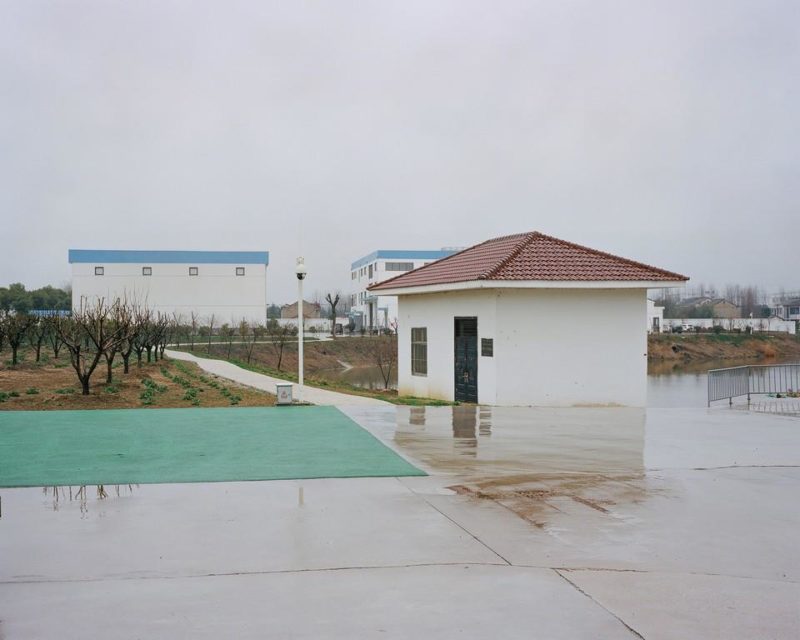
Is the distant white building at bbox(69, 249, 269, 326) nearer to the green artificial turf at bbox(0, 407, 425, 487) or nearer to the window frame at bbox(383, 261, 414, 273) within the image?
the window frame at bbox(383, 261, 414, 273)

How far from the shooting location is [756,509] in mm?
7141

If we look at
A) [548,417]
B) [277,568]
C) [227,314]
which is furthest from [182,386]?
[227,314]

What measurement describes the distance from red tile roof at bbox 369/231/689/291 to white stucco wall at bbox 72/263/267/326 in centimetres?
4194

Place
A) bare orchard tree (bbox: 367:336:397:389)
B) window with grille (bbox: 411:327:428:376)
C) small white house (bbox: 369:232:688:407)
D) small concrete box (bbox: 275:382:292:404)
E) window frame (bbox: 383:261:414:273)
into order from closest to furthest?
1. small concrete box (bbox: 275:382:292:404)
2. small white house (bbox: 369:232:688:407)
3. window with grille (bbox: 411:327:428:376)
4. bare orchard tree (bbox: 367:336:397:389)
5. window frame (bbox: 383:261:414:273)

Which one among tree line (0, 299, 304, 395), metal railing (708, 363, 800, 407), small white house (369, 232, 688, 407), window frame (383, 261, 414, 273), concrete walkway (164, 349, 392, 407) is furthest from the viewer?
window frame (383, 261, 414, 273)

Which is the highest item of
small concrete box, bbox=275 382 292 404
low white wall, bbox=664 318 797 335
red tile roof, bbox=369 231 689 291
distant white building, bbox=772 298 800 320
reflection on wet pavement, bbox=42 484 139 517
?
distant white building, bbox=772 298 800 320

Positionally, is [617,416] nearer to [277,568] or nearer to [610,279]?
[610,279]

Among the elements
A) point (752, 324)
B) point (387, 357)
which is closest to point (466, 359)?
point (387, 357)

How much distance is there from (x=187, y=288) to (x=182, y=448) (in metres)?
52.9

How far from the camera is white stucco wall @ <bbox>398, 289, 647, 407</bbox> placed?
669 inches

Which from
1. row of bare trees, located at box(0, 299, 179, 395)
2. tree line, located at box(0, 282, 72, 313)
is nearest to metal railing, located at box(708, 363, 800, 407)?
row of bare trees, located at box(0, 299, 179, 395)

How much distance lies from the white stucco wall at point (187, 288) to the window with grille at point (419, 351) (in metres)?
41.2

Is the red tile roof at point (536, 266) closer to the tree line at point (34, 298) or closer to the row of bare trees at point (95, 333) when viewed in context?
the row of bare trees at point (95, 333)

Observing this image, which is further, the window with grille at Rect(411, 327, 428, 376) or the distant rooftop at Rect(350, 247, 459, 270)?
the distant rooftop at Rect(350, 247, 459, 270)
